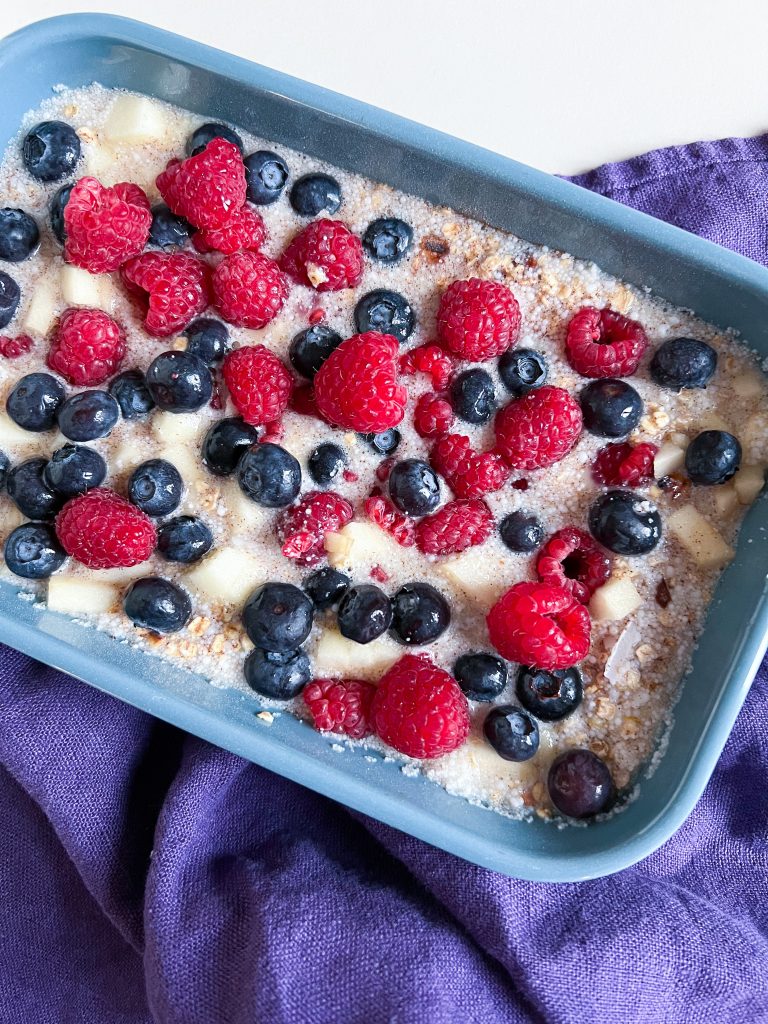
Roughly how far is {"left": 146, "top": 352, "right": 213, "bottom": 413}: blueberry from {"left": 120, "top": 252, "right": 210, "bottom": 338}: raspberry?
5 centimetres

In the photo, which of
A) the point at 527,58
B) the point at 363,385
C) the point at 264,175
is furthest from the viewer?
the point at 527,58

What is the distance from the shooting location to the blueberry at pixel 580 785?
1.12m

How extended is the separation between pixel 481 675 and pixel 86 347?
638 millimetres

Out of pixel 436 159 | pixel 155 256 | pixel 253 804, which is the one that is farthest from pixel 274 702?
pixel 436 159

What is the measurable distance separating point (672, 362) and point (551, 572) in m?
0.30

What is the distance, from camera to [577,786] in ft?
3.69

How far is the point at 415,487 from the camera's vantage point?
114 centimetres

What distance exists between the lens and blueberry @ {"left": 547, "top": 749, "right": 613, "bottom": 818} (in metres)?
1.12

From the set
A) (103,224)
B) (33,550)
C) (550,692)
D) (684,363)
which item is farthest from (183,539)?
(684,363)

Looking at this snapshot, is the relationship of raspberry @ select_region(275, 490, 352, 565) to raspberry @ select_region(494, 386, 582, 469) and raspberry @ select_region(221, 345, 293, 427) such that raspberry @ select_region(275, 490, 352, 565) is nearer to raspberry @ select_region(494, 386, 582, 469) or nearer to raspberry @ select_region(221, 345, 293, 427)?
raspberry @ select_region(221, 345, 293, 427)

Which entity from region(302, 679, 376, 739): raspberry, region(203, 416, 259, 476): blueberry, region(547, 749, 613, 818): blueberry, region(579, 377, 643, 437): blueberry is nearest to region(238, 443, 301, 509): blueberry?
region(203, 416, 259, 476): blueberry

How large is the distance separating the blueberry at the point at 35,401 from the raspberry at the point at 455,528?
0.49 m

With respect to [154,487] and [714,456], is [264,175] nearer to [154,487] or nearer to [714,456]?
[154,487]

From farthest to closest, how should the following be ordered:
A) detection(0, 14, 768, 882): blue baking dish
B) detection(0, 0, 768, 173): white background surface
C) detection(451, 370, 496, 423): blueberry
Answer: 1. detection(0, 0, 768, 173): white background surface
2. detection(451, 370, 496, 423): blueberry
3. detection(0, 14, 768, 882): blue baking dish
